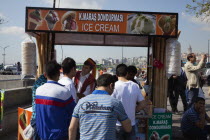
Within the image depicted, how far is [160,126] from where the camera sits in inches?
170

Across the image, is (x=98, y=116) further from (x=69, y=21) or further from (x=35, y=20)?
(x=35, y=20)

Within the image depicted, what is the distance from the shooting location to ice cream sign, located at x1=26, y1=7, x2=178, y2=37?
4430mm

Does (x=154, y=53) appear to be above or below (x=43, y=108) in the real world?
above

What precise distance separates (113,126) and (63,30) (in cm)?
285

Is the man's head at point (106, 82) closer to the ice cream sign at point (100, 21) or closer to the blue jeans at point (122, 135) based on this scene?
the blue jeans at point (122, 135)

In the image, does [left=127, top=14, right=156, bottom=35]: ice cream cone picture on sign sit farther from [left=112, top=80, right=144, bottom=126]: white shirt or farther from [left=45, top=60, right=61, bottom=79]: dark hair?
[left=45, top=60, right=61, bottom=79]: dark hair

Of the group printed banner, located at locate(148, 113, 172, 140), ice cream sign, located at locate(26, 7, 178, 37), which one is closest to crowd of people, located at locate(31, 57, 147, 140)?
printed banner, located at locate(148, 113, 172, 140)

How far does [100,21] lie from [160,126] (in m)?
2.49

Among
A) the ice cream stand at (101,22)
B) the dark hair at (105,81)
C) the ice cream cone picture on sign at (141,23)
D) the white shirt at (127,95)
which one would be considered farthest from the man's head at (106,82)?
the ice cream cone picture on sign at (141,23)

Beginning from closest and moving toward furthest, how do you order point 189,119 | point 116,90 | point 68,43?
point 116,90 → point 189,119 → point 68,43

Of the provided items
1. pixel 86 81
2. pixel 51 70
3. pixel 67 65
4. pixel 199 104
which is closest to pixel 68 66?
pixel 67 65

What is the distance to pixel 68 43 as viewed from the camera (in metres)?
5.90

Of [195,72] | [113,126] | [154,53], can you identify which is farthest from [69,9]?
[195,72]

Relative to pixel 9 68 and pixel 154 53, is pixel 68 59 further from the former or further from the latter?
pixel 9 68
